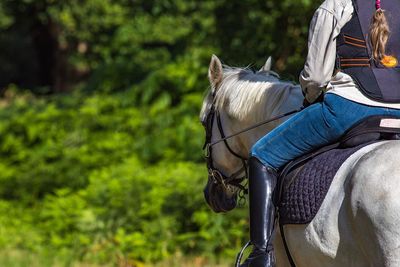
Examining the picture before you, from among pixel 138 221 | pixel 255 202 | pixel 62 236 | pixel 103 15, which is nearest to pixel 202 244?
pixel 138 221

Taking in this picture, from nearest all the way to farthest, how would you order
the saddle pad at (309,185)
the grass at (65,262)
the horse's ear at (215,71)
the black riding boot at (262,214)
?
the saddle pad at (309,185) < the black riding boot at (262,214) < the horse's ear at (215,71) < the grass at (65,262)

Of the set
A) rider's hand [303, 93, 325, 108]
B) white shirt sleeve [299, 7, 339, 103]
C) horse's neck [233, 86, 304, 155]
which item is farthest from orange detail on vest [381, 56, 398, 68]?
horse's neck [233, 86, 304, 155]

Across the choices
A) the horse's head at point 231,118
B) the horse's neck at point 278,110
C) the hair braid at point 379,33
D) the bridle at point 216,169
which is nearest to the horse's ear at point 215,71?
the horse's head at point 231,118

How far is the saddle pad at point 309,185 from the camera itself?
13.4 feet

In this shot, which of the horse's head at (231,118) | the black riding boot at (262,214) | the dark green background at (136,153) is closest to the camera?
the black riding boot at (262,214)

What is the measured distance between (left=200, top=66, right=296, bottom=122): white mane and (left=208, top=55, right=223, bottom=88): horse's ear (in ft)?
0.12

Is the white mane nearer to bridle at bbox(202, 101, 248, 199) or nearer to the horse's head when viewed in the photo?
the horse's head

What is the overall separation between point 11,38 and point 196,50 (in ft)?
52.0

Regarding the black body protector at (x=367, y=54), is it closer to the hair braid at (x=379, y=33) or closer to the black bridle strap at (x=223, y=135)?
the hair braid at (x=379, y=33)

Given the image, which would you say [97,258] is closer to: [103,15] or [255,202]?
[255,202]

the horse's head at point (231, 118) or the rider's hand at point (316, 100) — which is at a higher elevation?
the rider's hand at point (316, 100)

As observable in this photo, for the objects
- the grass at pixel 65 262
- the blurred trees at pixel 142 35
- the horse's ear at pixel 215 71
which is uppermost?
the horse's ear at pixel 215 71

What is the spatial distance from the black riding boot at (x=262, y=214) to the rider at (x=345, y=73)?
51 mm

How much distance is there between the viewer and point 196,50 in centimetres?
1274
